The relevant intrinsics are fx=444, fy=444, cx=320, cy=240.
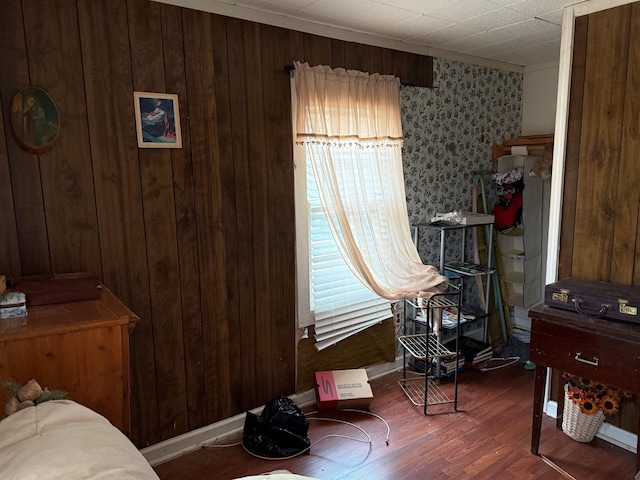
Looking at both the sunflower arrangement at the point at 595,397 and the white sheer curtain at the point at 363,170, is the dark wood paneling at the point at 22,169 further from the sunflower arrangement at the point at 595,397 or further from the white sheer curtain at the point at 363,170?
the sunflower arrangement at the point at 595,397

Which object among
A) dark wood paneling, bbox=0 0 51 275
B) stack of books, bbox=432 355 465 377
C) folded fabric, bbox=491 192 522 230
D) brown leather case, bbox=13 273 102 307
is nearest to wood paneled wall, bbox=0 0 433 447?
dark wood paneling, bbox=0 0 51 275

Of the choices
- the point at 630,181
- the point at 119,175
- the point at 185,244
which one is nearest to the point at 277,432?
the point at 185,244

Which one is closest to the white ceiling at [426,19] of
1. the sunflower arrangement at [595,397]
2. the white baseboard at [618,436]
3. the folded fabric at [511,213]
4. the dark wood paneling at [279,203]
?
the dark wood paneling at [279,203]

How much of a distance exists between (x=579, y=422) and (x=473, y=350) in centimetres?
98

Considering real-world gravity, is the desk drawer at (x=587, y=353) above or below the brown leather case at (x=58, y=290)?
Answer: below

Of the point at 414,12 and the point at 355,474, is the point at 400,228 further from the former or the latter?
the point at 355,474

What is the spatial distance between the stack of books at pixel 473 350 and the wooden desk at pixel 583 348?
39.1 inches

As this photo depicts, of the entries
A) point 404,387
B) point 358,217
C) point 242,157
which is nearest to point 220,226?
point 242,157

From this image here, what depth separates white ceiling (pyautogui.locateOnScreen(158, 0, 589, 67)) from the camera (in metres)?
2.30

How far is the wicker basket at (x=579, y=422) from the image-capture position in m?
2.39

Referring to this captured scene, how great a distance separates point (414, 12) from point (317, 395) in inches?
90.9

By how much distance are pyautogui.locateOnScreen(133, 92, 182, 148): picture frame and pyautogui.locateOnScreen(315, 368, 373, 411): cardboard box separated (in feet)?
5.49

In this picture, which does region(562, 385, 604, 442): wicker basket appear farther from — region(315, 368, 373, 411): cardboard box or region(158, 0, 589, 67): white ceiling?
region(158, 0, 589, 67): white ceiling

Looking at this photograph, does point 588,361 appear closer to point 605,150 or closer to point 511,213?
point 605,150
